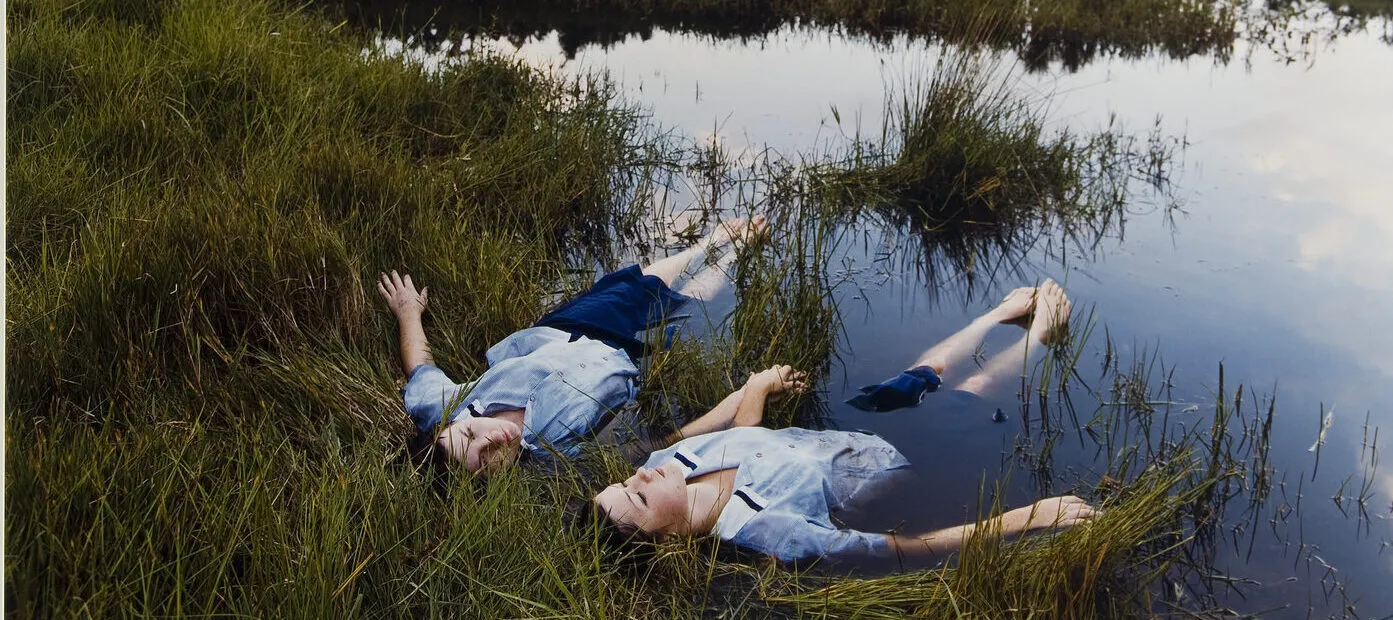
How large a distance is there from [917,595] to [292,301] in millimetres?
2266

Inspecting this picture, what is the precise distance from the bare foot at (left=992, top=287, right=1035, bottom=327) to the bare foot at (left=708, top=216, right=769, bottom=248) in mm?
1095

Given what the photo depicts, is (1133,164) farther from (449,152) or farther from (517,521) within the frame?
(517,521)

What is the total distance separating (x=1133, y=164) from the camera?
6.52 m

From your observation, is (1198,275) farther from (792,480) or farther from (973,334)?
(792,480)

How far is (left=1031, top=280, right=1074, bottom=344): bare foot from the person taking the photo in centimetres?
420

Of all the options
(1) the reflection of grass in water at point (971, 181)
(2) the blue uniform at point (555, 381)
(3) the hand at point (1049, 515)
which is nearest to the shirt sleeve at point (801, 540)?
(3) the hand at point (1049, 515)

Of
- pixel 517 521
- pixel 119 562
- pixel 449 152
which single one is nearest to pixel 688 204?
pixel 449 152

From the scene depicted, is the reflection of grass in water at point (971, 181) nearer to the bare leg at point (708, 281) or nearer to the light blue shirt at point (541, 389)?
the bare leg at point (708, 281)

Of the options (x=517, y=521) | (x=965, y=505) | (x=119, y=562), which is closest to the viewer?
(x=119, y=562)

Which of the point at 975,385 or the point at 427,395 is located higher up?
the point at 427,395

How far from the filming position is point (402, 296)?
3770 millimetres

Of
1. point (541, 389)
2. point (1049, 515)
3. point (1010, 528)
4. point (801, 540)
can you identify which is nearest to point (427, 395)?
point (541, 389)

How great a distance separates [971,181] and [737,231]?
186 centimetres

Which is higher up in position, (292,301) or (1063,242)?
(292,301)
